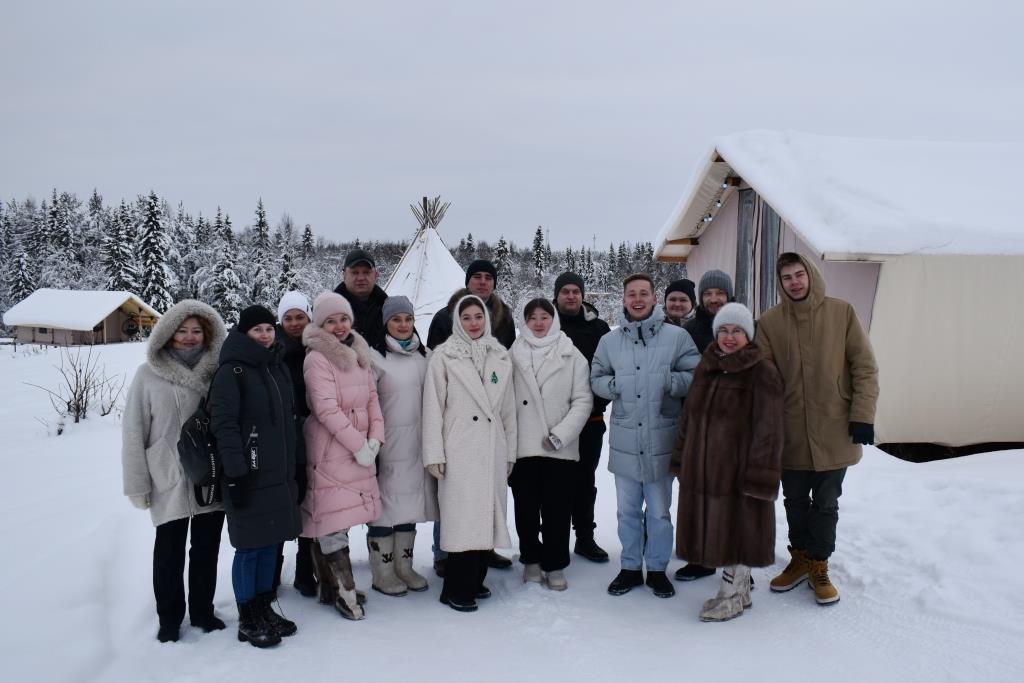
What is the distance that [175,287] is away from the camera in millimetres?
41938

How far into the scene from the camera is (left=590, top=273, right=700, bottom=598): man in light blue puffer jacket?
3.69 meters

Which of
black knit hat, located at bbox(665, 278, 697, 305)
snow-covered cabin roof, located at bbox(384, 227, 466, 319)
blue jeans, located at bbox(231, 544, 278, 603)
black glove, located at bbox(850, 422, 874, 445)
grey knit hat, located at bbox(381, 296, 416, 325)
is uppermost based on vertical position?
snow-covered cabin roof, located at bbox(384, 227, 466, 319)

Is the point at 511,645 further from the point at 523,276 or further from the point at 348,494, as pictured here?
the point at 523,276

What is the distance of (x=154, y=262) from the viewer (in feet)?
123

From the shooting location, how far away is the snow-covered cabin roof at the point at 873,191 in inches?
251

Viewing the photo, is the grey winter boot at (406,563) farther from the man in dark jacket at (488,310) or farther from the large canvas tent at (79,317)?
the large canvas tent at (79,317)

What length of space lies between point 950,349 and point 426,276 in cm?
829

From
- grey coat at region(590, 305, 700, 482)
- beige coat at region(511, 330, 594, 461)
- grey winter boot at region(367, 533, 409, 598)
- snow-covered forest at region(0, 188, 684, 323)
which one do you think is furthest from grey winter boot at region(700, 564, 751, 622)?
snow-covered forest at region(0, 188, 684, 323)

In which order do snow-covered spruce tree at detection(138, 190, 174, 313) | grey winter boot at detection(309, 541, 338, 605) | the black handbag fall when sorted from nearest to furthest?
the black handbag < grey winter boot at detection(309, 541, 338, 605) < snow-covered spruce tree at detection(138, 190, 174, 313)

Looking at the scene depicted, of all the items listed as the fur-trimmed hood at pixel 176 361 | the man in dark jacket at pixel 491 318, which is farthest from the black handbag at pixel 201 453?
the man in dark jacket at pixel 491 318

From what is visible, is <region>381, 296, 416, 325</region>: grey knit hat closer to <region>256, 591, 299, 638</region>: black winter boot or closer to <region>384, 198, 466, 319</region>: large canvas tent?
<region>256, 591, 299, 638</region>: black winter boot

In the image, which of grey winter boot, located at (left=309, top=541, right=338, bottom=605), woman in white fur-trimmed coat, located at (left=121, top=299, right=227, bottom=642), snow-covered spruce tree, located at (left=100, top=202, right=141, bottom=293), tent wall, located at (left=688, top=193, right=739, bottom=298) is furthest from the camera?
snow-covered spruce tree, located at (left=100, top=202, right=141, bottom=293)

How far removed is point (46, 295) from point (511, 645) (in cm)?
3872

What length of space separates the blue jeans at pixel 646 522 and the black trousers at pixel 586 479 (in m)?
0.41
